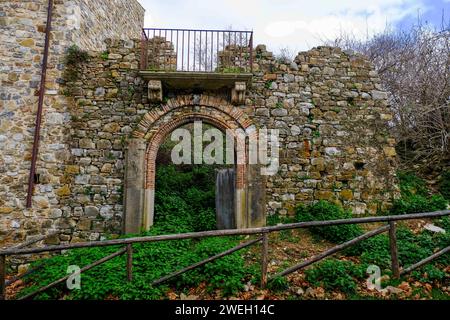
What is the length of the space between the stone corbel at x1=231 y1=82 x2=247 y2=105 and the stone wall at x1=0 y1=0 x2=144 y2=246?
151 inches

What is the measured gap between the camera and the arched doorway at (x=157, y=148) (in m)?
6.50

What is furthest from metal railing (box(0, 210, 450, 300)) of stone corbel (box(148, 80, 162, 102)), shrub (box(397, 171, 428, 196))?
stone corbel (box(148, 80, 162, 102))

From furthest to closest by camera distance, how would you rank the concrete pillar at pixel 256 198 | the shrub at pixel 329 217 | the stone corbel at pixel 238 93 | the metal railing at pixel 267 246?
the stone corbel at pixel 238 93 < the concrete pillar at pixel 256 198 < the shrub at pixel 329 217 < the metal railing at pixel 267 246

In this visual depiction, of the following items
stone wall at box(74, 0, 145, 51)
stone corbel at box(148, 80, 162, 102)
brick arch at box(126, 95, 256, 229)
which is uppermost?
stone wall at box(74, 0, 145, 51)

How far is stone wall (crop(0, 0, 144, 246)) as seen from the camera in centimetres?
634

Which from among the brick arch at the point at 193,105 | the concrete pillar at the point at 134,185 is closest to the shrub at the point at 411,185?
the brick arch at the point at 193,105

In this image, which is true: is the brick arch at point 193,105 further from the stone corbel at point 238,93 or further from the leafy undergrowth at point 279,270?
the leafy undergrowth at point 279,270

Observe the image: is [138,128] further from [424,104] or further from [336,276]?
[424,104]

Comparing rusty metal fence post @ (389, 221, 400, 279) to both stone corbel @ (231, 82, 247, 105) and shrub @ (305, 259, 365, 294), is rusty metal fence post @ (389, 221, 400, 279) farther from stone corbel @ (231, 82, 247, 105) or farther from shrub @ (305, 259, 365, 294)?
stone corbel @ (231, 82, 247, 105)

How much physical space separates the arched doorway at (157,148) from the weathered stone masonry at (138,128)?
0.03 meters

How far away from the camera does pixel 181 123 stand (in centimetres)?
700

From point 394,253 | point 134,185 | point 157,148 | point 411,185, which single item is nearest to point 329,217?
A: point 394,253

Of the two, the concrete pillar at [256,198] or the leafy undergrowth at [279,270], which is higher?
the concrete pillar at [256,198]
